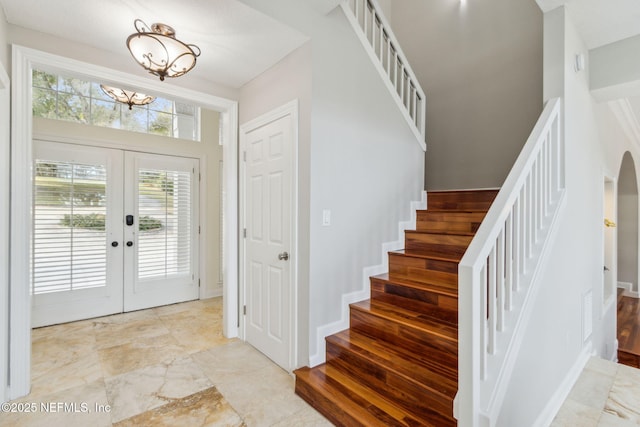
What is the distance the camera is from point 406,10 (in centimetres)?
467

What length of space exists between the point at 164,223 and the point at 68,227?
1.02 metres

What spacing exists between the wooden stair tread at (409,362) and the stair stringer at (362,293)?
0.08 meters

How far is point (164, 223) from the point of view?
423 cm

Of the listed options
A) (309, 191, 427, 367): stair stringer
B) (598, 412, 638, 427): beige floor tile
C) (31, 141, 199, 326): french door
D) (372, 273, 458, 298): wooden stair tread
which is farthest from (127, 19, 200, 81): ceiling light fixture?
(598, 412, 638, 427): beige floor tile

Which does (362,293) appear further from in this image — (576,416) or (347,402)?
(576,416)

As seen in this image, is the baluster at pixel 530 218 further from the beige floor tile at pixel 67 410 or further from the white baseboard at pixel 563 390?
the beige floor tile at pixel 67 410

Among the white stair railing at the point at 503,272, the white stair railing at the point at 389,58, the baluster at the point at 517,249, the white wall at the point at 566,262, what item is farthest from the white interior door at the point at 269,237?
the white wall at the point at 566,262

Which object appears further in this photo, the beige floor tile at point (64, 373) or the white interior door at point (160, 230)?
the white interior door at point (160, 230)

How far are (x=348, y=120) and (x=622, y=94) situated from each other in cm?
264

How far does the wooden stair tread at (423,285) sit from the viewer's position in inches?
87.0

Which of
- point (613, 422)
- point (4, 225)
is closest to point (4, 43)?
point (4, 225)

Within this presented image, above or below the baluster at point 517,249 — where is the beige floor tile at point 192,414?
below

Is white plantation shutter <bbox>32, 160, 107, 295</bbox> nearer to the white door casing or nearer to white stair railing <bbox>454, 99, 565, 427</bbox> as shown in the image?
the white door casing

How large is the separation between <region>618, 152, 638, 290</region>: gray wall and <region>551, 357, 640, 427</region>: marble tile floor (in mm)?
5120
